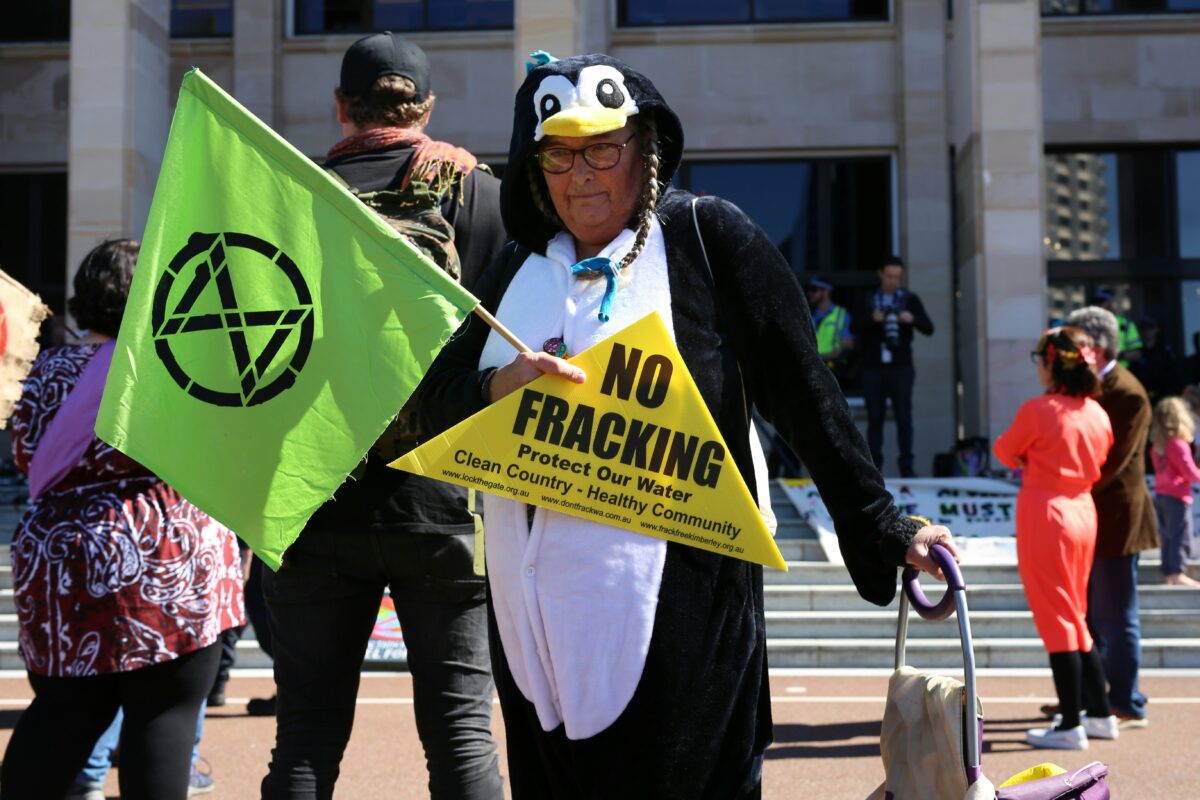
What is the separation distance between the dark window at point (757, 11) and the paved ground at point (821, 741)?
1253 centimetres

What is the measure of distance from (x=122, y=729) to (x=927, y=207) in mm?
16451

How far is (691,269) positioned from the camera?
2.82 m

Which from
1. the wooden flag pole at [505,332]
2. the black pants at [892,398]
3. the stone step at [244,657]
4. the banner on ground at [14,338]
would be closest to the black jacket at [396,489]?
the wooden flag pole at [505,332]

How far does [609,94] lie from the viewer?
110 inches

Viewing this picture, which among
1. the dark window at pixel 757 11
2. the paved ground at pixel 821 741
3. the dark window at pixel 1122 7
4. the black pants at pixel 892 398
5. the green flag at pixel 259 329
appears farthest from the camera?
the dark window at pixel 757 11

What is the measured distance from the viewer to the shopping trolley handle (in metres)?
2.58

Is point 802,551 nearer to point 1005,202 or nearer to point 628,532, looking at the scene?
point 1005,202

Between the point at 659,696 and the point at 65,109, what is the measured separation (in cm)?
1968

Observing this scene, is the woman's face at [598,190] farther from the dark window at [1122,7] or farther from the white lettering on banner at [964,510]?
the dark window at [1122,7]

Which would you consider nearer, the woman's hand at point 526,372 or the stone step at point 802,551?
the woman's hand at point 526,372

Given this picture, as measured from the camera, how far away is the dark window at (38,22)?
67.3 feet

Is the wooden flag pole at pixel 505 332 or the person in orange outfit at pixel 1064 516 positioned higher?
the wooden flag pole at pixel 505 332

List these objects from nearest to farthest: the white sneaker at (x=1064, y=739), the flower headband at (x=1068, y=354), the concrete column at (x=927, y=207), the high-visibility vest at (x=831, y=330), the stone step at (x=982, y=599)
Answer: the white sneaker at (x=1064, y=739), the flower headband at (x=1068, y=354), the stone step at (x=982, y=599), the high-visibility vest at (x=831, y=330), the concrete column at (x=927, y=207)

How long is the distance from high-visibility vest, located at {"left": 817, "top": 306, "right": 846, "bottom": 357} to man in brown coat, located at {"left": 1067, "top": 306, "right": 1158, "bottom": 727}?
8059mm
